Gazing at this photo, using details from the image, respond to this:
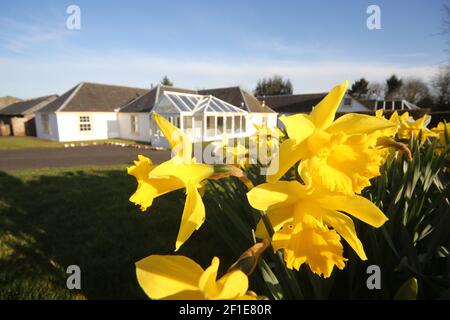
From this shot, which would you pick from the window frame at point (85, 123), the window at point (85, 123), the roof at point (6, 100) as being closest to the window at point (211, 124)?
the window frame at point (85, 123)

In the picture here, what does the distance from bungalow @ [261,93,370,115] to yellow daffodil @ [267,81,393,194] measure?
99.5 ft

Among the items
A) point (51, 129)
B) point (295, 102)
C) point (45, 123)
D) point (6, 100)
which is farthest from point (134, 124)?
point (6, 100)

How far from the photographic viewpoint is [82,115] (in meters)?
18.6

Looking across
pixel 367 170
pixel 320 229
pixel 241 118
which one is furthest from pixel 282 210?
pixel 241 118

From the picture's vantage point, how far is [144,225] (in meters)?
3.48

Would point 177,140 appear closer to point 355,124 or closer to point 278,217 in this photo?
point 278,217

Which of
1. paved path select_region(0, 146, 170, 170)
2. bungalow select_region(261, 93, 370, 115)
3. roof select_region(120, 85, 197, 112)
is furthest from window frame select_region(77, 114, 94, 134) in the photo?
bungalow select_region(261, 93, 370, 115)

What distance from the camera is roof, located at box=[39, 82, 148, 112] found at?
1869 cm

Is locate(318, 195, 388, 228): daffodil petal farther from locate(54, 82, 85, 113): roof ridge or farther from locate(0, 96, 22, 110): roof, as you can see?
locate(0, 96, 22, 110): roof

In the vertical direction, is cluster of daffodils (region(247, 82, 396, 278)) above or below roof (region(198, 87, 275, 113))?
below

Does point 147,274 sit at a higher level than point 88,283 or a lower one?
higher

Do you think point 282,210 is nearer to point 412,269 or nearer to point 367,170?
point 367,170

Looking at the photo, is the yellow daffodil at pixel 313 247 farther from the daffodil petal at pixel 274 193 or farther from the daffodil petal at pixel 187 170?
the daffodil petal at pixel 187 170
